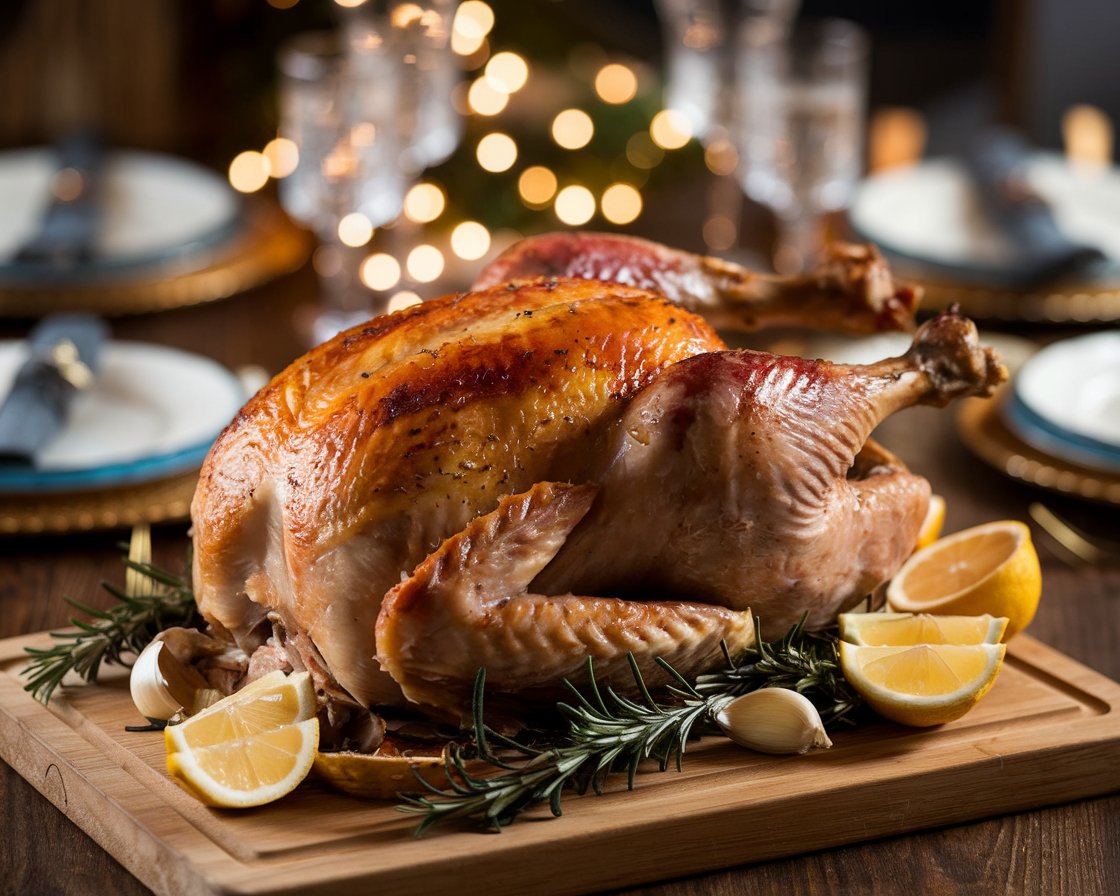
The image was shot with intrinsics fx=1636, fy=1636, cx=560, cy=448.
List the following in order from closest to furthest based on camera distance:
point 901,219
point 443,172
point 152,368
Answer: point 152,368
point 901,219
point 443,172

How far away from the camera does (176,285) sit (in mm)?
3857

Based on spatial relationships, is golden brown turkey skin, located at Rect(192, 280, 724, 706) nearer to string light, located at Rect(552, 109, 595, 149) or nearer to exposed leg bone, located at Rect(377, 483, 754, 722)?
exposed leg bone, located at Rect(377, 483, 754, 722)

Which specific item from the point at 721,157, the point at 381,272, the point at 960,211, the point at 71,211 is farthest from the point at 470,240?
the point at 960,211

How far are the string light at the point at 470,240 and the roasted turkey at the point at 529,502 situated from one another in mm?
1944

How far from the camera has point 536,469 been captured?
80.2 inches

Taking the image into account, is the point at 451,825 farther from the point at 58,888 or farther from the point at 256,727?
the point at 58,888

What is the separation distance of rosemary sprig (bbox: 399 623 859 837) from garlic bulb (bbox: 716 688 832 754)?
0.11 feet

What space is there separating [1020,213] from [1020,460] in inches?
42.9

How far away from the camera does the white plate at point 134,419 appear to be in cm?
286

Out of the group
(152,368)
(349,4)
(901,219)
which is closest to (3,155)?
(349,4)

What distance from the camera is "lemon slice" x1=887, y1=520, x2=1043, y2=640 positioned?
90.1 inches

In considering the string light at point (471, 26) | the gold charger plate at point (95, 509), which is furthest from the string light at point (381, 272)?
the gold charger plate at point (95, 509)

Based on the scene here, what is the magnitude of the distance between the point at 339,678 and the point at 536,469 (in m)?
0.35

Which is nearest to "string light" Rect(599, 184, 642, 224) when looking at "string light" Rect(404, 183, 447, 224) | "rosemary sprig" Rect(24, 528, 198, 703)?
"string light" Rect(404, 183, 447, 224)
